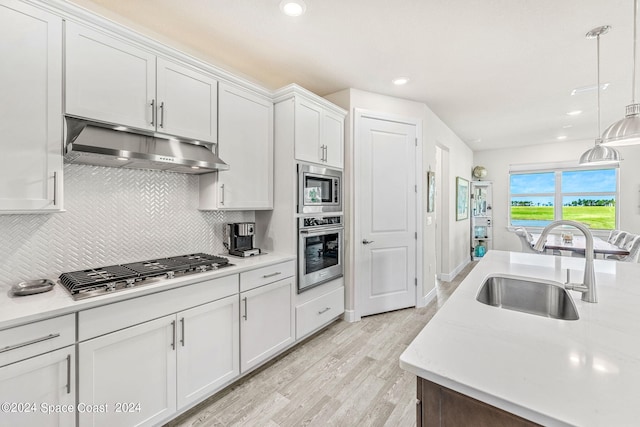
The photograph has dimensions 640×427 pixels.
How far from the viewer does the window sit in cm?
552

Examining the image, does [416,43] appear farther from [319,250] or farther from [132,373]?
[132,373]

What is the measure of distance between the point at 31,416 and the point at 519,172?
26.5 feet

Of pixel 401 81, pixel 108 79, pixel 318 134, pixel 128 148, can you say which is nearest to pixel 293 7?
pixel 318 134

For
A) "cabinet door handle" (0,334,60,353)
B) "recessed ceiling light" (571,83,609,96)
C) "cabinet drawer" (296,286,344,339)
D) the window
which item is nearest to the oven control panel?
"cabinet drawer" (296,286,344,339)

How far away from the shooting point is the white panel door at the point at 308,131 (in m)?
2.57

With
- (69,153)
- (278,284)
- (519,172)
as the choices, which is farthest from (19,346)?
(519,172)

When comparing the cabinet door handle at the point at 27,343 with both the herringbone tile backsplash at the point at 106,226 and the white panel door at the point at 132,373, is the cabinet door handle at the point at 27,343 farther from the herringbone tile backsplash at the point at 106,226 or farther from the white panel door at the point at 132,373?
the herringbone tile backsplash at the point at 106,226

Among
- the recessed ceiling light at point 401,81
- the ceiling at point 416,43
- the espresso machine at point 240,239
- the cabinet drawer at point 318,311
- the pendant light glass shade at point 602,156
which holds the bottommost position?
the cabinet drawer at point 318,311

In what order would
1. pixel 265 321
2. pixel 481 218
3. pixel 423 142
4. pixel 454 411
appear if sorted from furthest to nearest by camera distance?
pixel 481 218, pixel 423 142, pixel 265 321, pixel 454 411

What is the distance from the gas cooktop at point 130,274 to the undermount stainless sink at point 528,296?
1.76 metres

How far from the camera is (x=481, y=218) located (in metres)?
6.61

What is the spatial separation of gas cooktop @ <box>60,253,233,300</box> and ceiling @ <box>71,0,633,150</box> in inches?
70.7

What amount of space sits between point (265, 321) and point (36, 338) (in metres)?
1.33

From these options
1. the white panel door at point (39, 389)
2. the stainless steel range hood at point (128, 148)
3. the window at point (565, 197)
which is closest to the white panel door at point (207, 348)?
the white panel door at point (39, 389)
